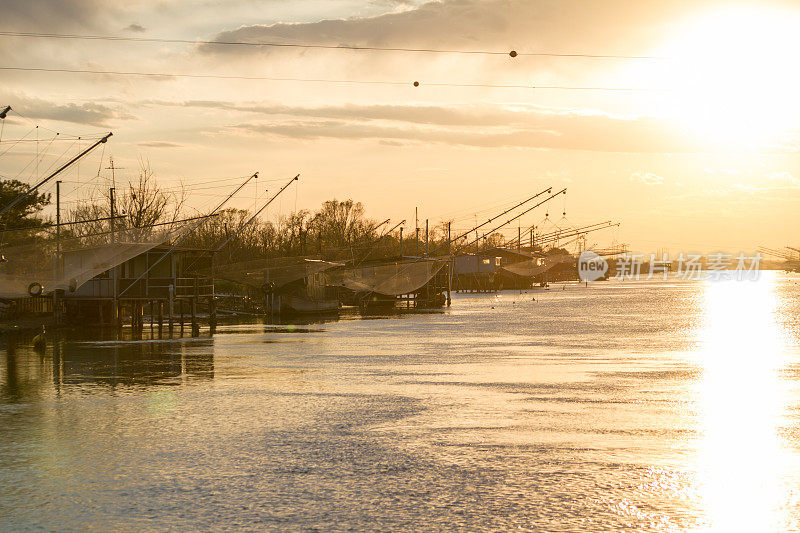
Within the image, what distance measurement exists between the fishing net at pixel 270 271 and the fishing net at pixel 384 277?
6.21 meters

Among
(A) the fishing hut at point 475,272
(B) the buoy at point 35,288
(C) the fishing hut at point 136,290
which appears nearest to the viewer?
(B) the buoy at point 35,288

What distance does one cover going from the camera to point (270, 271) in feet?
250

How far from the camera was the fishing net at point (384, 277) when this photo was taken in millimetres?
84875

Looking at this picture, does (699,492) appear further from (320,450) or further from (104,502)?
(104,502)

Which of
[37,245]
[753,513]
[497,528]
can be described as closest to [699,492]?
[753,513]

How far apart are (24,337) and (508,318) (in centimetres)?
4026

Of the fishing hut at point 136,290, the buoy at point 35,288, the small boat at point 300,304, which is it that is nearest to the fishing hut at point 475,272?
the small boat at point 300,304

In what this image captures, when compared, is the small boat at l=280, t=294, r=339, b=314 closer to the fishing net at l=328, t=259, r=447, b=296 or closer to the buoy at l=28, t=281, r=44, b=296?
the fishing net at l=328, t=259, r=447, b=296

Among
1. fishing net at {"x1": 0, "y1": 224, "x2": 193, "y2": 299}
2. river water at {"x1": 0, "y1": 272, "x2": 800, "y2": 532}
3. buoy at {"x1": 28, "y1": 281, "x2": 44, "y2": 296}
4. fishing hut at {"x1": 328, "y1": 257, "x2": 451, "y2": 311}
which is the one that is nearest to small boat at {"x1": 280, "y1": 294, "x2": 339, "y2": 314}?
fishing hut at {"x1": 328, "y1": 257, "x2": 451, "y2": 311}

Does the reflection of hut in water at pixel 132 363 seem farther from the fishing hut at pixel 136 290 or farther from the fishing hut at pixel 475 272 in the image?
the fishing hut at pixel 475 272

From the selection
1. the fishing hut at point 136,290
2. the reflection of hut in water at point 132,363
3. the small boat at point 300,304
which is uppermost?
the fishing hut at point 136,290

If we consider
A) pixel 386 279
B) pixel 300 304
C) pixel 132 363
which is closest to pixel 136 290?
pixel 132 363

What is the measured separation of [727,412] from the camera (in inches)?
858

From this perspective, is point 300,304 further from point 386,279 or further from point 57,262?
point 57,262
